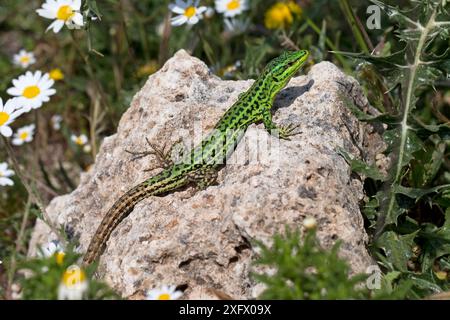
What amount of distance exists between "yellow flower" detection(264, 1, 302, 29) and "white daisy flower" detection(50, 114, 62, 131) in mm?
3052

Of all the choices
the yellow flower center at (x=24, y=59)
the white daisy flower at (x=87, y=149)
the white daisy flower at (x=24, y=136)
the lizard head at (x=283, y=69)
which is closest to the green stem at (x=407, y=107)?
the lizard head at (x=283, y=69)

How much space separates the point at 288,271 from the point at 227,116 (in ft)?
6.57

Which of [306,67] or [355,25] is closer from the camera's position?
[355,25]

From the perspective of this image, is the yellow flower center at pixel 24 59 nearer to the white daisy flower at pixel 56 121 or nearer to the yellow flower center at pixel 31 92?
the white daisy flower at pixel 56 121

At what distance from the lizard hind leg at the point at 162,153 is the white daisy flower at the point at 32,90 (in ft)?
3.56

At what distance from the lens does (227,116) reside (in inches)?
206

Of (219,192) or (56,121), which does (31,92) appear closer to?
(219,192)

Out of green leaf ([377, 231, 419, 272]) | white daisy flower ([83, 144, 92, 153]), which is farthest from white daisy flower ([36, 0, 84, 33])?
green leaf ([377, 231, 419, 272])

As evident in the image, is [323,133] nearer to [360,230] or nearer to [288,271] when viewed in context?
[360,230]

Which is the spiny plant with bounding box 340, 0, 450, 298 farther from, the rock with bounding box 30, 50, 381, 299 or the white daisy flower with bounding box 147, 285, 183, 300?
the white daisy flower with bounding box 147, 285, 183, 300

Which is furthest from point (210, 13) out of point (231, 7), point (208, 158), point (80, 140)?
point (208, 158)

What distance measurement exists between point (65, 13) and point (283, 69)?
2286 millimetres

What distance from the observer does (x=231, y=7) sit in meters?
7.47

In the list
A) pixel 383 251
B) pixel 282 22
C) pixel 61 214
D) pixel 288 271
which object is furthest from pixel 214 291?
pixel 282 22
